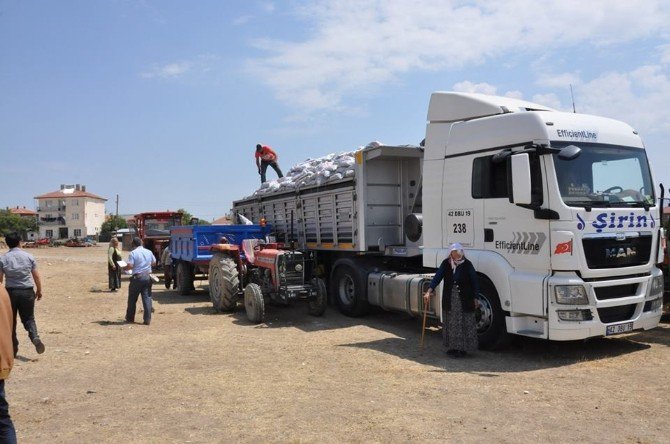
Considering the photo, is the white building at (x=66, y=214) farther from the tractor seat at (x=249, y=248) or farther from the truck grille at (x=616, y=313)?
the truck grille at (x=616, y=313)

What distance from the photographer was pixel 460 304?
25.0 ft

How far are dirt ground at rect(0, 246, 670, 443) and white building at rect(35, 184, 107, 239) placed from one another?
359ft

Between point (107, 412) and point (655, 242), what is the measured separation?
7268 mm

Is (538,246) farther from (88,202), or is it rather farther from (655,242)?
(88,202)

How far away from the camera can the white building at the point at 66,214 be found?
109 m

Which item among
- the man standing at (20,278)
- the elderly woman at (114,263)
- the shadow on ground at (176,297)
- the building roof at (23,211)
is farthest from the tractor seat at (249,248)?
the building roof at (23,211)

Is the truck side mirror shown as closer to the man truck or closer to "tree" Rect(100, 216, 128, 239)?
the man truck

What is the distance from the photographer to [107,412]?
5.54 metres

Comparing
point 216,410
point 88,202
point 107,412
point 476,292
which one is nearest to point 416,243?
point 476,292

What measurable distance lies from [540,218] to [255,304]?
574cm

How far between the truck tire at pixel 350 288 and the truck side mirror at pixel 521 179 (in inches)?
167

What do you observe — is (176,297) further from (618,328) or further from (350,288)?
(618,328)

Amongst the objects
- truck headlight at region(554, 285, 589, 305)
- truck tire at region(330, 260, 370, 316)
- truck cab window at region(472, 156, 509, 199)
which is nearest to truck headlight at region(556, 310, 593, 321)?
truck headlight at region(554, 285, 589, 305)

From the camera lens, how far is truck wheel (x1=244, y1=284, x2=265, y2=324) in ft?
35.0
